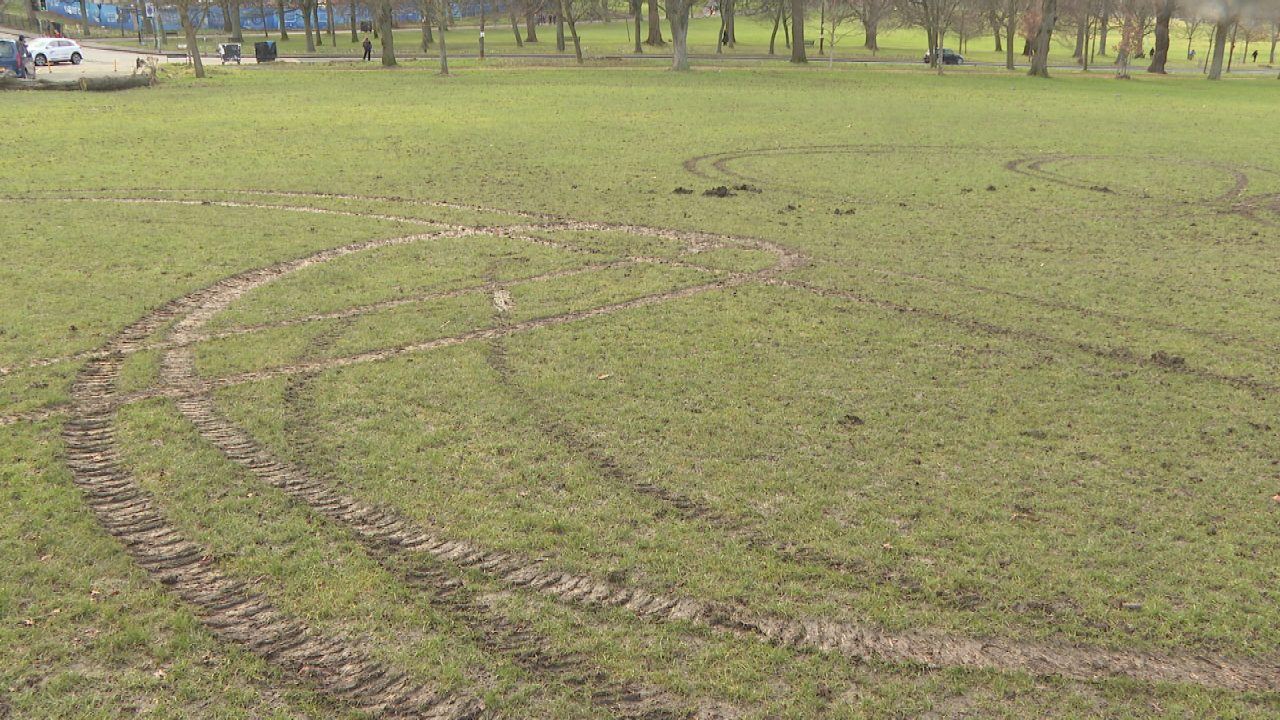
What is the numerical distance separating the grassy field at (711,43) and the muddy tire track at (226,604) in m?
64.2

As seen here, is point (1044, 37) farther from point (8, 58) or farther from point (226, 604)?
point (226, 604)

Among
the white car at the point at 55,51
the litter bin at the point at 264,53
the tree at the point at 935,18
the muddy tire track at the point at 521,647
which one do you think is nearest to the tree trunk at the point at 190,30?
the litter bin at the point at 264,53

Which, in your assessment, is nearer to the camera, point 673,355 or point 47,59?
point 673,355

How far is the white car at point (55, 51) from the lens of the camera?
55.6 metres

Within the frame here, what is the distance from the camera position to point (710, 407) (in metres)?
8.82

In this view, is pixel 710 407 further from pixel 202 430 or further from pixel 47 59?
pixel 47 59

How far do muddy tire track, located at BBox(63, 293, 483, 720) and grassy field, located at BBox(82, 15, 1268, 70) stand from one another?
6425cm

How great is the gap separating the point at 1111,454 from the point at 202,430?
701 cm

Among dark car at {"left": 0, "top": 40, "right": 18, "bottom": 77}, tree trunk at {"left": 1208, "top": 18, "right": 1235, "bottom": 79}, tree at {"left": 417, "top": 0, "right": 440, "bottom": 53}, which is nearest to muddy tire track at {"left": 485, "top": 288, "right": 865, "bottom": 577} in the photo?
dark car at {"left": 0, "top": 40, "right": 18, "bottom": 77}

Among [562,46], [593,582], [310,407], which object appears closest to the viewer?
[593,582]

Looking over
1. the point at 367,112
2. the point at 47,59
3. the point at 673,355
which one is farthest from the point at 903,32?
the point at 673,355

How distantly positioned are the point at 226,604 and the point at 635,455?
3087 mm

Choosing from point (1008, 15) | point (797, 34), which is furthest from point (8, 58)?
point (1008, 15)

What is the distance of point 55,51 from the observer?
5659 cm
